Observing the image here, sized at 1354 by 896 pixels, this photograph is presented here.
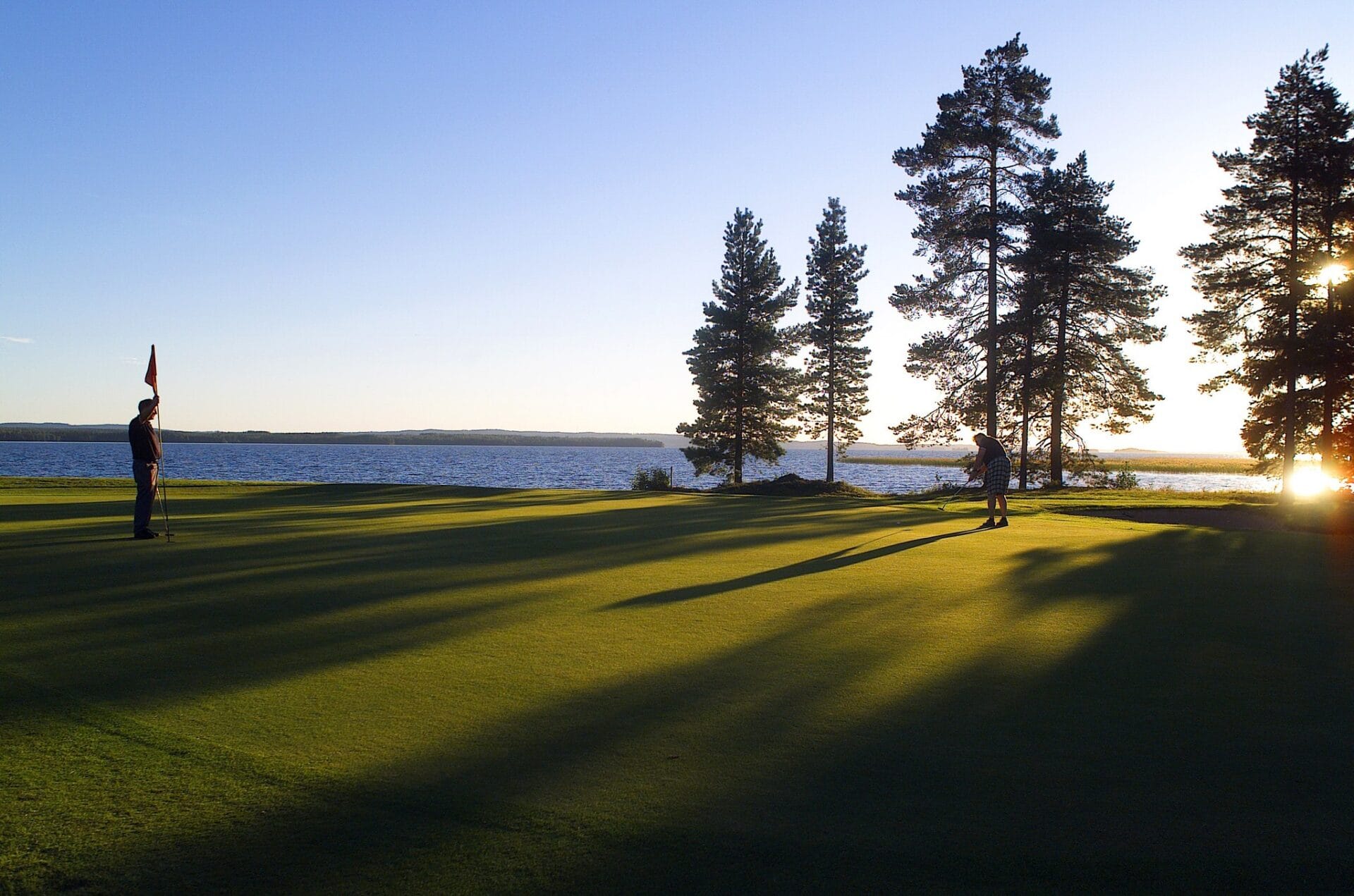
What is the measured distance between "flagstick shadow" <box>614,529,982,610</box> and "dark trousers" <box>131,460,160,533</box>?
9.18 m

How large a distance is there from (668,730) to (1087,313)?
3871cm

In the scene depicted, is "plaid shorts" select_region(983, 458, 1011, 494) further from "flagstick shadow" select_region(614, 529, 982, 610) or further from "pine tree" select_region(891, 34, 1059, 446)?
"pine tree" select_region(891, 34, 1059, 446)

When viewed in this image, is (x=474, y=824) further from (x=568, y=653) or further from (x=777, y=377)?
(x=777, y=377)

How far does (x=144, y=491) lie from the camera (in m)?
13.7

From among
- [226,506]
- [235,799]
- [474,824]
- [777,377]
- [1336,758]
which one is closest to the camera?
[474,824]

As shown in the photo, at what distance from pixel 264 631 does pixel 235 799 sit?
369 centimetres

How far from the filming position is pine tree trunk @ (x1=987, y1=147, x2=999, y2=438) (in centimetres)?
3384

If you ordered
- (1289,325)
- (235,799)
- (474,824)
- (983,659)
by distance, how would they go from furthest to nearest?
(1289,325), (983,659), (235,799), (474,824)

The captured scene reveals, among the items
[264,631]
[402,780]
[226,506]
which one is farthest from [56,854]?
[226,506]

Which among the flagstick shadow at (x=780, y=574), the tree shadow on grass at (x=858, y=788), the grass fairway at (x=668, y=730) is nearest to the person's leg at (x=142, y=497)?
the grass fairway at (x=668, y=730)

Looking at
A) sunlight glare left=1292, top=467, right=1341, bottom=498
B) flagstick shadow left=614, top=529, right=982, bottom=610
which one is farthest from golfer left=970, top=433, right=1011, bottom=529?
sunlight glare left=1292, top=467, right=1341, bottom=498

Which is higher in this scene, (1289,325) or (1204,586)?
(1289,325)

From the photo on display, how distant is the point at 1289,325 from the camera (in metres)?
30.8

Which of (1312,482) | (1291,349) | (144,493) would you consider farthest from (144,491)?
(1312,482)
